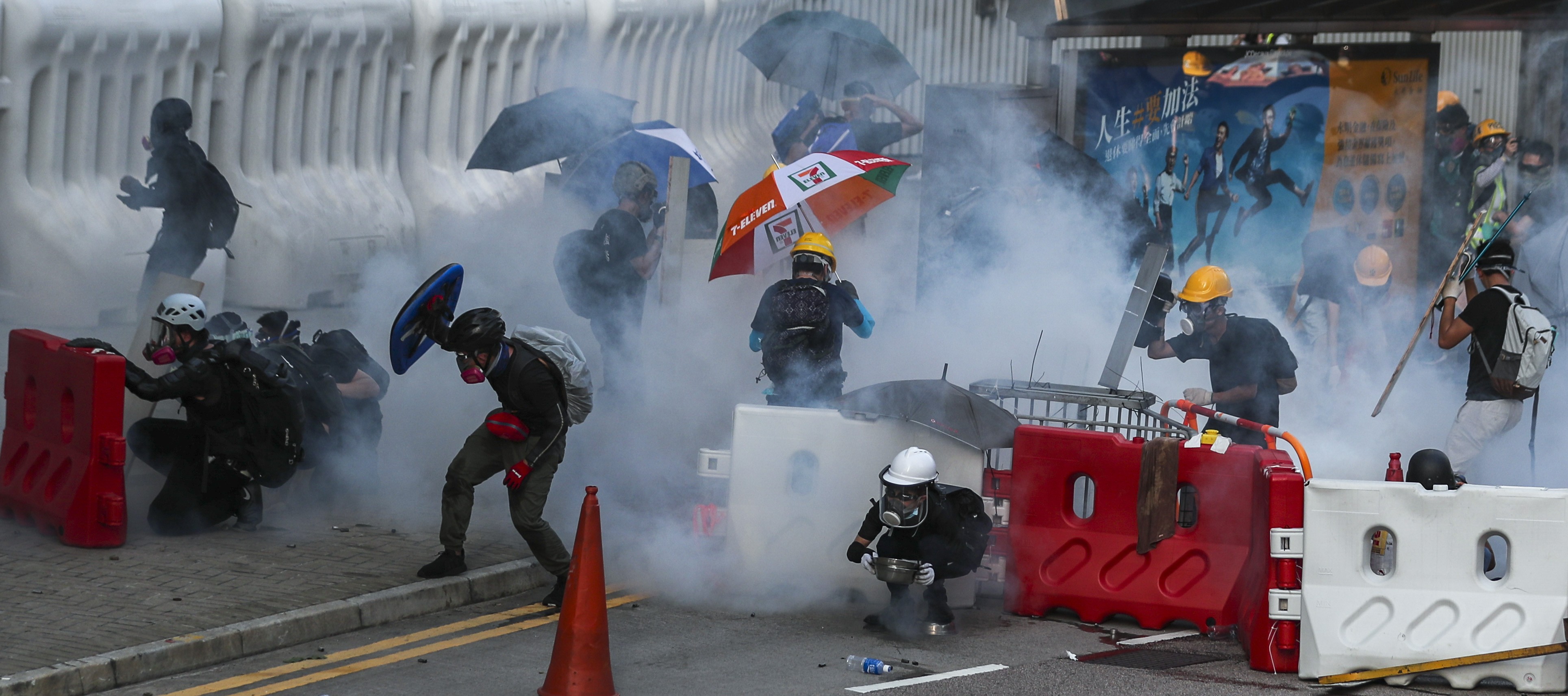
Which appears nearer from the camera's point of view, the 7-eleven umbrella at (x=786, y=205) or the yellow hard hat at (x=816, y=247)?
the yellow hard hat at (x=816, y=247)

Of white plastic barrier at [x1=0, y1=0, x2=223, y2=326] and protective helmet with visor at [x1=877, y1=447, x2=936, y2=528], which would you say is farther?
white plastic barrier at [x1=0, y1=0, x2=223, y2=326]

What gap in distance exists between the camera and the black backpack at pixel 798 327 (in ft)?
25.1

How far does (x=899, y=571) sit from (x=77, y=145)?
520 centimetres

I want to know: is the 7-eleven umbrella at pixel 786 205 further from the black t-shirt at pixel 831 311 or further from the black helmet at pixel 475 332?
the black helmet at pixel 475 332

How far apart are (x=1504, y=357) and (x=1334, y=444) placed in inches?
98.8

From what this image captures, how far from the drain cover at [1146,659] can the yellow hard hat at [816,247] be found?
2.66m

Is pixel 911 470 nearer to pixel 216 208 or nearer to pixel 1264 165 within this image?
pixel 216 208

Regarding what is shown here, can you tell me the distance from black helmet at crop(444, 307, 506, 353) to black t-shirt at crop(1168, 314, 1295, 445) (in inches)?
130

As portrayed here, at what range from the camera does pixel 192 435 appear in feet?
24.2

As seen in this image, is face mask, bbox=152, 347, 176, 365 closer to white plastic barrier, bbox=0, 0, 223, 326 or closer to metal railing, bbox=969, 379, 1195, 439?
white plastic barrier, bbox=0, 0, 223, 326

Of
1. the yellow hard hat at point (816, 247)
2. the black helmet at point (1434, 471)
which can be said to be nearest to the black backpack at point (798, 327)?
the yellow hard hat at point (816, 247)

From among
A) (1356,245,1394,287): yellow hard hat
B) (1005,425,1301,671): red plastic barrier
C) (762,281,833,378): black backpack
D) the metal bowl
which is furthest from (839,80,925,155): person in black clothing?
the metal bowl

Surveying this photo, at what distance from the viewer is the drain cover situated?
5.75m

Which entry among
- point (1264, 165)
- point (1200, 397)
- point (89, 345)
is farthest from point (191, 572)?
point (1264, 165)
